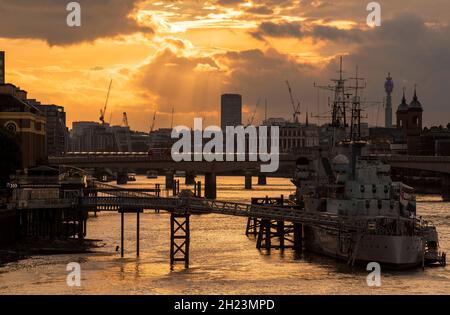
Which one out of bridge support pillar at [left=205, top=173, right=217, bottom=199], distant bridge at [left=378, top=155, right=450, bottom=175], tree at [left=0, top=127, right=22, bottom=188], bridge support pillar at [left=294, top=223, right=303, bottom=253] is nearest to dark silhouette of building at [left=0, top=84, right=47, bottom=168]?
tree at [left=0, top=127, right=22, bottom=188]

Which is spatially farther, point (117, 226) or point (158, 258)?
point (117, 226)

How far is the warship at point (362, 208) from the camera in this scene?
73.2 metres

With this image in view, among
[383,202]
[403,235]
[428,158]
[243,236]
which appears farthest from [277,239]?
[428,158]

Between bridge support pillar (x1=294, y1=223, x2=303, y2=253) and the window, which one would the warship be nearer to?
bridge support pillar (x1=294, y1=223, x2=303, y2=253)

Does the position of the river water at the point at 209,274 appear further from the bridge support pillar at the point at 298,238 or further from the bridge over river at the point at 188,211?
the bridge over river at the point at 188,211

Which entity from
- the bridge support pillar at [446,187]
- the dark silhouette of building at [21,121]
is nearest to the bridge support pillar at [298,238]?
the dark silhouette of building at [21,121]

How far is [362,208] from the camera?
260 ft

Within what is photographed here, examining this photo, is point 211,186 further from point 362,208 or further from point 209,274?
point 209,274

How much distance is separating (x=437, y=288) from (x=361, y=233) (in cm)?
1027

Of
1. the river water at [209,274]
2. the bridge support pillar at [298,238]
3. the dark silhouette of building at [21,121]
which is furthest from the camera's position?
the dark silhouette of building at [21,121]

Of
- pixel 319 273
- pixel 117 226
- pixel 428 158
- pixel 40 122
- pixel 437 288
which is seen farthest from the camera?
pixel 428 158

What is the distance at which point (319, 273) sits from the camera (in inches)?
2830
